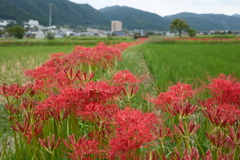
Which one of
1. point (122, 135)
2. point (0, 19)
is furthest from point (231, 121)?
point (0, 19)

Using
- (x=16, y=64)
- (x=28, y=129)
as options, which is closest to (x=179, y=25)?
(x=16, y=64)

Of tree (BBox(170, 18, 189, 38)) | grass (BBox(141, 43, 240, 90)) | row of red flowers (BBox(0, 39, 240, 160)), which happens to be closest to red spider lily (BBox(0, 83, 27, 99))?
row of red flowers (BBox(0, 39, 240, 160))

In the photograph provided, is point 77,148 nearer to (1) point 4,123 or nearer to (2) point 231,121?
(2) point 231,121

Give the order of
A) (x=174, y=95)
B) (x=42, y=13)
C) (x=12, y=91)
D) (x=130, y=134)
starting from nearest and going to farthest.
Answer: (x=130, y=134)
(x=174, y=95)
(x=12, y=91)
(x=42, y=13)

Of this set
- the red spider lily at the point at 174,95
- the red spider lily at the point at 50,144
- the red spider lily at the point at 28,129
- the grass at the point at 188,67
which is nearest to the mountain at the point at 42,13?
the grass at the point at 188,67

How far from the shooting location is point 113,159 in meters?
0.88

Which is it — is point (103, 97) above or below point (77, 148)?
above

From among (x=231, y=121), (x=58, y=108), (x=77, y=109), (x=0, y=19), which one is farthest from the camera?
(x=0, y=19)

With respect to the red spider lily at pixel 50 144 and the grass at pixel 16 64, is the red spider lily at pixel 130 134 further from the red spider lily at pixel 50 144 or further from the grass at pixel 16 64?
the grass at pixel 16 64

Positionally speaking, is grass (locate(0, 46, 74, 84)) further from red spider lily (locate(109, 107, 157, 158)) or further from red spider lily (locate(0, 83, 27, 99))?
red spider lily (locate(109, 107, 157, 158))

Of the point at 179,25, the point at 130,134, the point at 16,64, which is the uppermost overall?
the point at 179,25

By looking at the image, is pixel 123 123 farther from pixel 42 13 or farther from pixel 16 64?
pixel 42 13

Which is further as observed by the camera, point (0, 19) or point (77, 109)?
point (0, 19)

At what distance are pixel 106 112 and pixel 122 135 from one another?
21 cm
